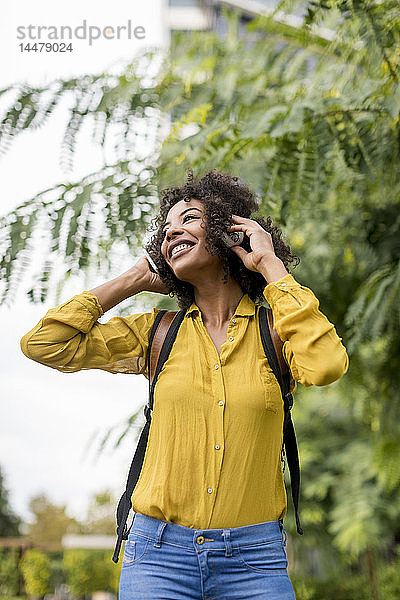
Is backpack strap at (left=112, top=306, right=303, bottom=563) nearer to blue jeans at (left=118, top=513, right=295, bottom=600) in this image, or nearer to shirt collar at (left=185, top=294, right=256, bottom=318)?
shirt collar at (left=185, top=294, right=256, bottom=318)

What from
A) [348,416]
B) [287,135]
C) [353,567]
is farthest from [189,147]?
[353,567]

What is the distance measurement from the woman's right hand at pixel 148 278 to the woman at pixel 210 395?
2cm

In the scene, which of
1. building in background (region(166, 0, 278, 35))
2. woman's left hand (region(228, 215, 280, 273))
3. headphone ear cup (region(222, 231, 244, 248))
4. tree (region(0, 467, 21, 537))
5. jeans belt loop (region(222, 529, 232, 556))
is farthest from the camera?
tree (region(0, 467, 21, 537))

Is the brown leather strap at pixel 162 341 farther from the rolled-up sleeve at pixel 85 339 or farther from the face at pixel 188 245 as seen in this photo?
the face at pixel 188 245

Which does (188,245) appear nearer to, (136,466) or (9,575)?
(136,466)

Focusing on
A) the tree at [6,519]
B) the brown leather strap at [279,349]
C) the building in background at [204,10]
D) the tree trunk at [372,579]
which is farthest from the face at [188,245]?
the tree at [6,519]

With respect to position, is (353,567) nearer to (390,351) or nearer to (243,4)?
(390,351)

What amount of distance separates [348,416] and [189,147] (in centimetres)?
723

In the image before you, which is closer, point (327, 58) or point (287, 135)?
point (287, 135)

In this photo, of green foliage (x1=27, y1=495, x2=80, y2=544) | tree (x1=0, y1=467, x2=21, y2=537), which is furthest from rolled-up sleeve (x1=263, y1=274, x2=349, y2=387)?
green foliage (x1=27, y1=495, x2=80, y2=544)

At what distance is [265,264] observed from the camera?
202 cm

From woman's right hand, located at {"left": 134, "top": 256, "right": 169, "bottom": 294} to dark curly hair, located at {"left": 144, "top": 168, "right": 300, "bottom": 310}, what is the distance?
0.02 meters

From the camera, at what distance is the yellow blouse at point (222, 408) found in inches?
72.7

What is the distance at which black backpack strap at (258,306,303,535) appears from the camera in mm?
1981
